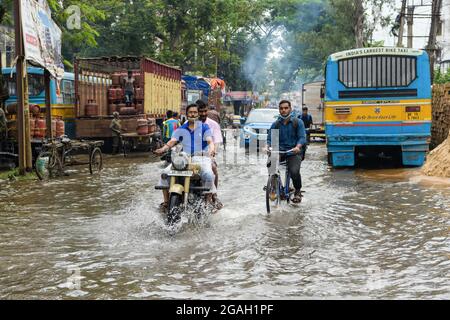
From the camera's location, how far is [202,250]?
6875 millimetres

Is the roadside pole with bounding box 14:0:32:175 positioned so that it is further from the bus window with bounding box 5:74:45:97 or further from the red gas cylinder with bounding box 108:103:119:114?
the red gas cylinder with bounding box 108:103:119:114

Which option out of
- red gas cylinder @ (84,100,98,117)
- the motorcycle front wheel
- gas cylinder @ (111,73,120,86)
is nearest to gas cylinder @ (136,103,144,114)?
gas cylinder @ (111,73,120,86)

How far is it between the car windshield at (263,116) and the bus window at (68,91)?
673cm

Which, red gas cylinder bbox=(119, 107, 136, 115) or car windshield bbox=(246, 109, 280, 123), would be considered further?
car windshield bbox=(246, 109, 280, 123)

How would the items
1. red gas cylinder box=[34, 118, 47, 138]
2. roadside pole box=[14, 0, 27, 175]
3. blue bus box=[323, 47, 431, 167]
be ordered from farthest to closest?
red gas cylinder box=[34, 118, 47, 138], blue bus box=[323, 47, 431, 167], roadside pole box=[14, 0, 27, 175]

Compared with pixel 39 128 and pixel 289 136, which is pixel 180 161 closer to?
pixel 289 136

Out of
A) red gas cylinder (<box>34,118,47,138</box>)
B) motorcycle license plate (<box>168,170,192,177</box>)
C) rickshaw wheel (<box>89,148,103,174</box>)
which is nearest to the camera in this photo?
motorcycle license plate (<box>168,170,192,177</box>)

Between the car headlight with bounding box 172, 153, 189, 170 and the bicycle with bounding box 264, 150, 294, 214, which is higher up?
the car headlight with bounding box 172, 153, 189, 170

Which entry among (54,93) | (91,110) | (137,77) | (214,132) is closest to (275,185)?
(214,132)

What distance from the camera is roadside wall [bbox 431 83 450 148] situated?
60.4ft

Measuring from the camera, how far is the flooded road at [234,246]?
545cm

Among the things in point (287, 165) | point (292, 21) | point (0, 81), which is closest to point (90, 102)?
point (0, 81)

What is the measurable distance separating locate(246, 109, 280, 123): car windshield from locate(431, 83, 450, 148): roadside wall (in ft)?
19.8

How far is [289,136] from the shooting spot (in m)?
9.95
